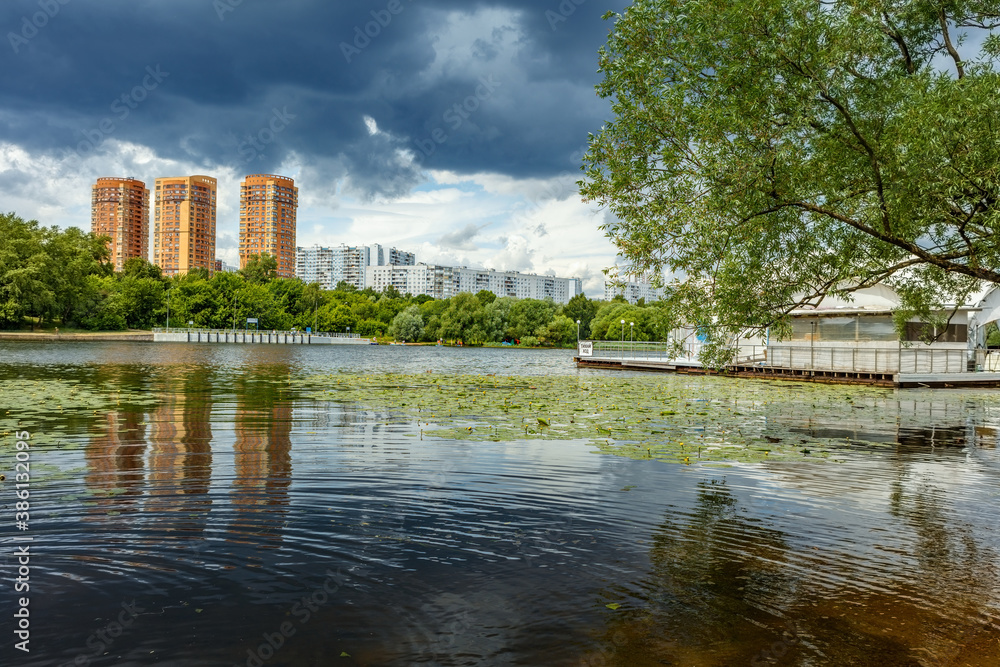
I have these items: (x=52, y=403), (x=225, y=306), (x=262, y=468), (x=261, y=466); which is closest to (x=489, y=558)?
(x=262, y=468)

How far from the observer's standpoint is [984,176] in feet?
26.9

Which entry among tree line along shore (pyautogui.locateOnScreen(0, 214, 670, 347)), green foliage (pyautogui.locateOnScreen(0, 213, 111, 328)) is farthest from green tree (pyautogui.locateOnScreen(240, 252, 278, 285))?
green foliage (pyautogui.locateOnScreen(0, 213, 111, 328))

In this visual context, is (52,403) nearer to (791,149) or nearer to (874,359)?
(791,149)

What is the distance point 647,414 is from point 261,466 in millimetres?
12432

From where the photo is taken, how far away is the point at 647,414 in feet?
65.3

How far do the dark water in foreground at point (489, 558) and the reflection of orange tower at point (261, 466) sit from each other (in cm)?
7

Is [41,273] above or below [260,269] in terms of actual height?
below

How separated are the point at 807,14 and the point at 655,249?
4.12 meters

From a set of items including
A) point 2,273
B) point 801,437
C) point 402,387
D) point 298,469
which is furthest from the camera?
point 2,273

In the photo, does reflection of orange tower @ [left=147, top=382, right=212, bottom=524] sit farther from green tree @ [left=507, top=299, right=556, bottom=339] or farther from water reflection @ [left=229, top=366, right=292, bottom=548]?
green tree @ [left=507, top=299, right=556, bottom=339]

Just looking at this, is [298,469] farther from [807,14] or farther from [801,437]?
[801,437]

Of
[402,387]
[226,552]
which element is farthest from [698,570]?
[402,387]

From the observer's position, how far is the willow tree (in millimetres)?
8695

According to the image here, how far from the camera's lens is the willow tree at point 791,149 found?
8.70 meters
